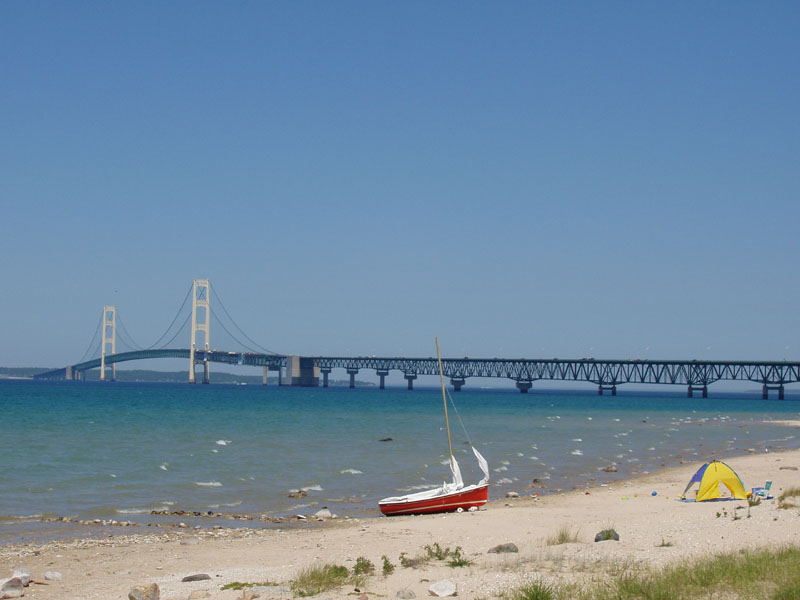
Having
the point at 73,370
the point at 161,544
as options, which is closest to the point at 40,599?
the point at 161,544

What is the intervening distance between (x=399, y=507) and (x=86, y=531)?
7392 millimetres

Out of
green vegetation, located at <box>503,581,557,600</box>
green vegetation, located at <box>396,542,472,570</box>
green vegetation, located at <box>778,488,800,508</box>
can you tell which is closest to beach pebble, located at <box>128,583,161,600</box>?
green vegetation, located at <box>396,542,472,570</box>

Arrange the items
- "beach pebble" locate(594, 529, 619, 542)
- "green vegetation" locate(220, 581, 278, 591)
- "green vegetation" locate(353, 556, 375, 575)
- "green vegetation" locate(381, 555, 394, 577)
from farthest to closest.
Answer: "beach pebble" locate(594, 529, 619, 542), "green vegetation" locate(353, 556, 375, 575), "green vegetation" locate(381, 555, 394, 577), "green vegetation" locate(220, 581, 278, 591)

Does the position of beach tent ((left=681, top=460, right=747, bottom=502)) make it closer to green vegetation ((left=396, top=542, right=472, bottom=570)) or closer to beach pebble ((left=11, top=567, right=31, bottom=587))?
green vegetation ((left=396, top=542, right=472, bottom=570))

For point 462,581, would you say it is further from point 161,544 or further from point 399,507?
point 399,507

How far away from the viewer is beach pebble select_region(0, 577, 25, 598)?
11.7 m

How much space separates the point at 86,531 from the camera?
18062 millimetres

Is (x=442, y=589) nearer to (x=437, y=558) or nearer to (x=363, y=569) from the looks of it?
(x=363, y=569)

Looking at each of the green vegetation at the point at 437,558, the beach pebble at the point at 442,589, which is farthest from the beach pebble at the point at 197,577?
the beach pebble at the point at 442,589

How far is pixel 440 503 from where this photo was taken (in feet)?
69.2

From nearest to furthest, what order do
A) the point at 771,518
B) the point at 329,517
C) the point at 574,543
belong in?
the point at 574,543
the point at 771,518
the point at 329,517

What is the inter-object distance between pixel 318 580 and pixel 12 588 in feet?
15.4

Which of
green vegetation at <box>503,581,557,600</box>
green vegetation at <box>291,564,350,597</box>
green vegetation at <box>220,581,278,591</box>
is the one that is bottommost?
green vegetation at <box>220,581,278,591</box>

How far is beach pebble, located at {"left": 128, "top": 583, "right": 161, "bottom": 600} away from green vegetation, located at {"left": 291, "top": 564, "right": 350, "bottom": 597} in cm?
183
